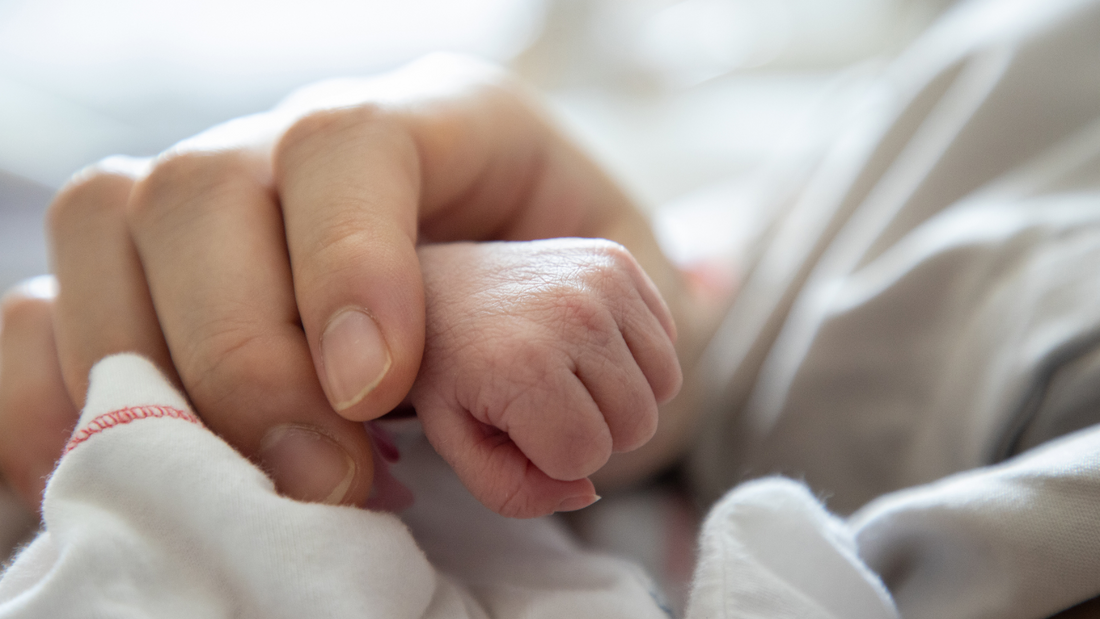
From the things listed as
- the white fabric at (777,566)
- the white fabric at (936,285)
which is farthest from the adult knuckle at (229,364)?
the white fabric at (936,285)

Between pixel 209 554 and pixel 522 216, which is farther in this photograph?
pixel 522 216

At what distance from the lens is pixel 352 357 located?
0.32 m

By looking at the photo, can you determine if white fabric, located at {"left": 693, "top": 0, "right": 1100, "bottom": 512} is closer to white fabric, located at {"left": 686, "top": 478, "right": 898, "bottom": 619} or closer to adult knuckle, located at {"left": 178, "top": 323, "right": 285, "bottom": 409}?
white fabric, located at {"left": 686, "top": 478, "right": 898, "bottom": 619}

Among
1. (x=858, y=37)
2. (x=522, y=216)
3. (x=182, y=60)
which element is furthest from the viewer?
(x=858, y=37)

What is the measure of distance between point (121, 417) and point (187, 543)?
7 cm

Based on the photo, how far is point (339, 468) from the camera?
1.13ft

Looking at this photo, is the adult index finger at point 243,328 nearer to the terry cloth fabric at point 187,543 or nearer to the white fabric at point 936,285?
the terry cloth fabric at point 187,543

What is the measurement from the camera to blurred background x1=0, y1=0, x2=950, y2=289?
3.33ft

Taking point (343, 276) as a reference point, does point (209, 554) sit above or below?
below

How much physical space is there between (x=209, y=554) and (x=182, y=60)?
112 centimetres

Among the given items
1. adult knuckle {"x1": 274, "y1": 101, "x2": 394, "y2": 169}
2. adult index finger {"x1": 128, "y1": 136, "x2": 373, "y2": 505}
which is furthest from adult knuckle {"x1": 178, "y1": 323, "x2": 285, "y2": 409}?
adult knuckle {"x1": 274, "y1": 101, "x2": 394, "y2": 169}

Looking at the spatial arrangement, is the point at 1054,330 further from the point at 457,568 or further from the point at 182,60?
the point at 182,60

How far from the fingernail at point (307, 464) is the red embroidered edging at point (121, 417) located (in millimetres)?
39

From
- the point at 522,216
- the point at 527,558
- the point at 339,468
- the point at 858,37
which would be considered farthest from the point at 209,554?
the point at 858,37
